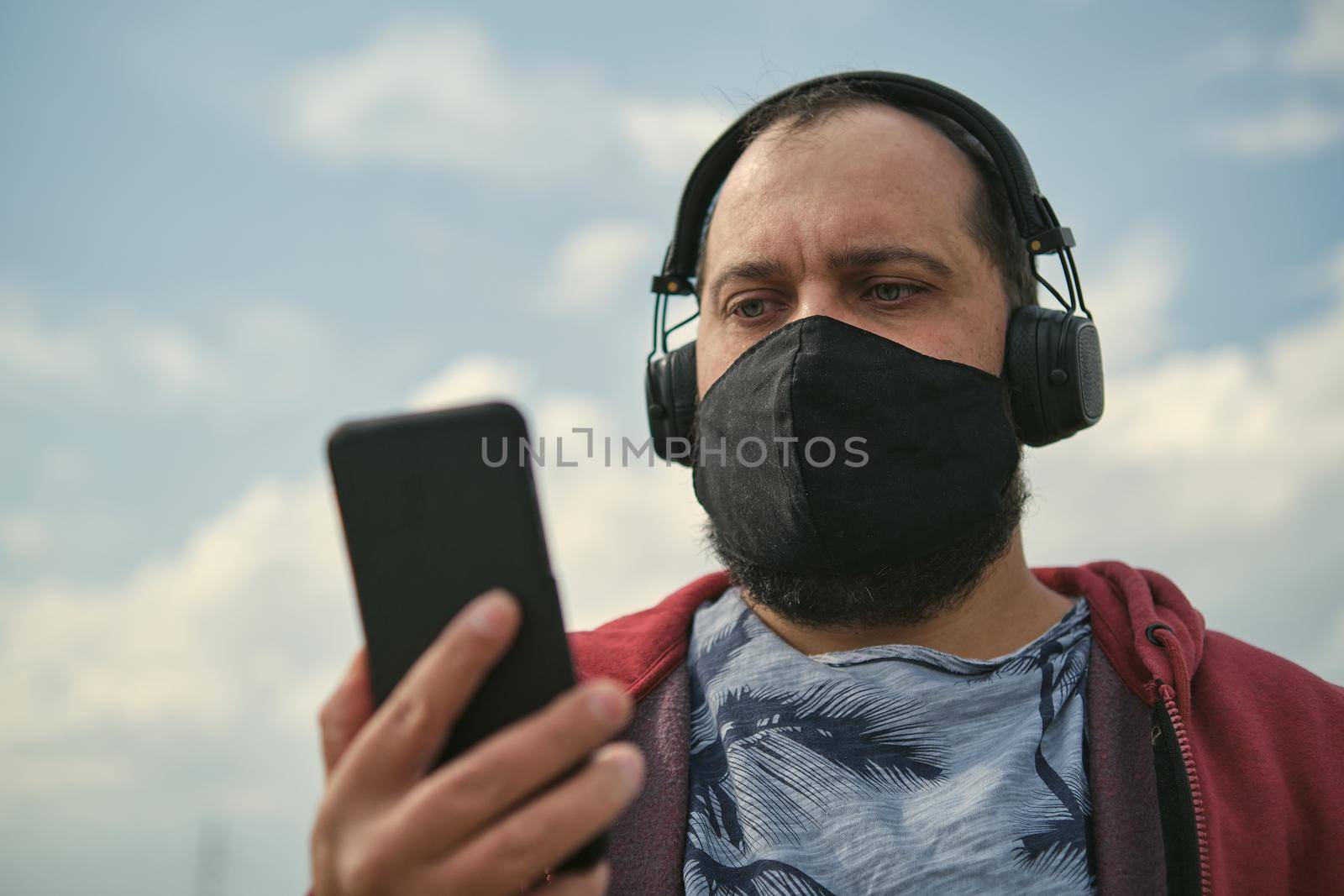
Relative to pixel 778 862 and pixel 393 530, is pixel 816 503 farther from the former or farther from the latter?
pixel 393 530

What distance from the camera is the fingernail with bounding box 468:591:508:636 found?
117cm

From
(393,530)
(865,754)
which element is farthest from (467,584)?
(865,754)

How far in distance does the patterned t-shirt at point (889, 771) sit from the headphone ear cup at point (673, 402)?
2.37ft

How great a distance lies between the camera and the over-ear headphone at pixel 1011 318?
262 centimetres

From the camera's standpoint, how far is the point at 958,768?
2291mm

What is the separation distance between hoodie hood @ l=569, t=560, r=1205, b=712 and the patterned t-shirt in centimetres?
11

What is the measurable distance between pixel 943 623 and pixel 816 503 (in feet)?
2.05

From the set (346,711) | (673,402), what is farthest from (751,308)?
(346,711)

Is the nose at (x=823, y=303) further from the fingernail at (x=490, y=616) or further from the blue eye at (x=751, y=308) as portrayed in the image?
the fingernail at (x=490, y=616)

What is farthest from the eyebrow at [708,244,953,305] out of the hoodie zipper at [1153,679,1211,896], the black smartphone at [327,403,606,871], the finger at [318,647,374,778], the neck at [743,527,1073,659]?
the finger at [318,647,374,778]

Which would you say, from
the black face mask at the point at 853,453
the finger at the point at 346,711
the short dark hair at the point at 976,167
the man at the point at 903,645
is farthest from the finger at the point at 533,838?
the short dark hair at the point at 976,167

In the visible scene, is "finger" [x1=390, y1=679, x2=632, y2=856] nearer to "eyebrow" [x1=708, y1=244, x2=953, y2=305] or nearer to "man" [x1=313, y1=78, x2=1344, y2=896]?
"man" [x1=313, y1=78, x2=1344, y2=896]

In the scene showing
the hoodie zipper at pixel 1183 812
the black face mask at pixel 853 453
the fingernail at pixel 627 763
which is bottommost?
the hoodie zipper at pixel 1183 812

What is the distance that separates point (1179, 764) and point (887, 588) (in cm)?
78
